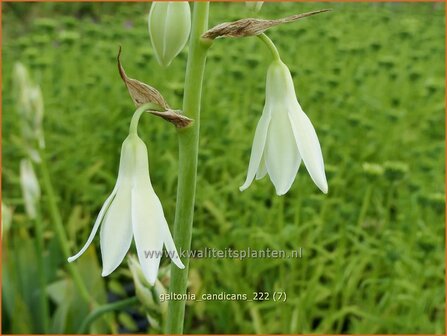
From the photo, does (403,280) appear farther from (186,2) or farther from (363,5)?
(363,5)

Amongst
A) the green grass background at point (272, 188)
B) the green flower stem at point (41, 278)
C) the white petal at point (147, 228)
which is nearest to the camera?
the white petal at point (147, 228)

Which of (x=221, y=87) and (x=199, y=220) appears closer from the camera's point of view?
(x=199, y=220)

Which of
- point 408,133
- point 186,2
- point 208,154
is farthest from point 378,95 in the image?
point 186,2

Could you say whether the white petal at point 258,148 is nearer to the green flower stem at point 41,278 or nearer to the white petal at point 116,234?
the white petal at point 116,234

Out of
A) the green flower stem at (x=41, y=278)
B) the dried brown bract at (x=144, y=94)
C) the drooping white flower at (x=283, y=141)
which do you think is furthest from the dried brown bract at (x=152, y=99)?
the green flower stem at (x=41, y=278)

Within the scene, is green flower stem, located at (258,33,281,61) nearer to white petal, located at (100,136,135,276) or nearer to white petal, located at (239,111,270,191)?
white petal, located at (239,111,270,191)

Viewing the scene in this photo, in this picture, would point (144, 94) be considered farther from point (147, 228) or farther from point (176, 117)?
point (147, 228)
